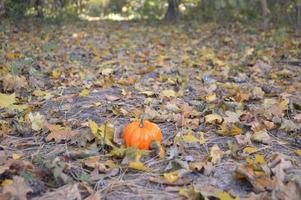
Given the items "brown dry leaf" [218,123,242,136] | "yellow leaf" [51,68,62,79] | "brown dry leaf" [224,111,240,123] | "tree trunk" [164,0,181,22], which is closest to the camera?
"brown dry leaf" [218,123,242,136]

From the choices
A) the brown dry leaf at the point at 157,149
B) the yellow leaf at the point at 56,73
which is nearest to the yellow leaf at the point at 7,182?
the brown dry leaf at the point at 157,149

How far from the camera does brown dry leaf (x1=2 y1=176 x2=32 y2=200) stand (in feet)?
6.82

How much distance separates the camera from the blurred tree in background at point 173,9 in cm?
937

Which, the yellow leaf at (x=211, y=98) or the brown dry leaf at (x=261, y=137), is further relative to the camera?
the yellow leaf at (x=211, y=98)

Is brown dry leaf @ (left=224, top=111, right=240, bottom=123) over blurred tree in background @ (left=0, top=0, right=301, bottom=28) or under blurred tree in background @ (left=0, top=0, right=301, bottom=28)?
under

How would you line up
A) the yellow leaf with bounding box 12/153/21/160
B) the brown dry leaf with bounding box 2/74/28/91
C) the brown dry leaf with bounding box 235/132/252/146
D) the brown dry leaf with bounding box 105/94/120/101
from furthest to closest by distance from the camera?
the brown dry leaf with bounding box 2/74/28/91 < the brown dry leaf with bounding box 105/94/120/101 < the brown dry leaf with bounding box 235/132/252/146 < the yellow leaf with bounding box 12/153/21/160

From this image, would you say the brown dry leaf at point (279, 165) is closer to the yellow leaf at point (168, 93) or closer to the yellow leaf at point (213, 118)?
the yellow leaf at point (213, 118)

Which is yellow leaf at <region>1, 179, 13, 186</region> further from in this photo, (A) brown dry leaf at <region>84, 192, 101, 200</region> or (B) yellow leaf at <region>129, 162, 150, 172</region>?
(B) yellow leaf at <region>129, 162, 150, 172</region>

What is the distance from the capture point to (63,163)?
2.37 m

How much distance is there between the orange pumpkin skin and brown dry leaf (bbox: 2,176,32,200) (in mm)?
716

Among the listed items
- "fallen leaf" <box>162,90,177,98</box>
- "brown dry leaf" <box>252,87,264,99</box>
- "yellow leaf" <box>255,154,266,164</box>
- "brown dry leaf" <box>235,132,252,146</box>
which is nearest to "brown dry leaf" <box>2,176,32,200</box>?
"yellow leaf" <box>255,154,266,164</box>

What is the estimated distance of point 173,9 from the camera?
38.2 feet

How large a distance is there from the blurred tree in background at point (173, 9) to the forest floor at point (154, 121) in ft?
10.6

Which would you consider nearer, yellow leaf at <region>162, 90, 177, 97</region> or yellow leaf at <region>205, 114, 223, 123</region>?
yellow leaf at <region>205, 114, 223, 123</region>
